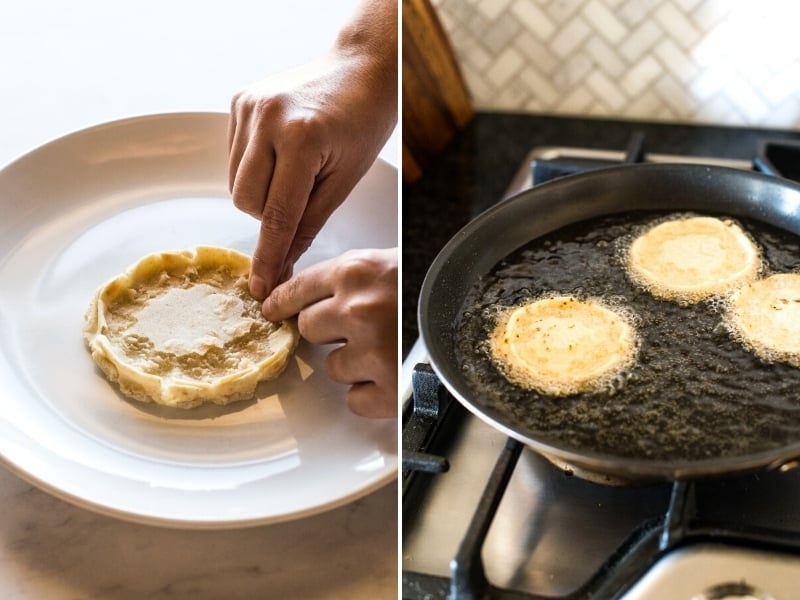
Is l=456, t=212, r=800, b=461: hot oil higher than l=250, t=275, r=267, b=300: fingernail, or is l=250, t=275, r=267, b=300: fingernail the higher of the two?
l=250, t=275, r=267, b=300: fingernail

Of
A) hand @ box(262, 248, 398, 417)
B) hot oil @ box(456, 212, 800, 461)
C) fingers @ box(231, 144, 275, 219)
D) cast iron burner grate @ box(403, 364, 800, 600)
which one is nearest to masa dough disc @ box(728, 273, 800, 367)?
hot oil @ box(456, 212, 800, 461)

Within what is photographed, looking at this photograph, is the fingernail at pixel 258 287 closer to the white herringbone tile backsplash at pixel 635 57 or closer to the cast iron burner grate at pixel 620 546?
the cast iron burner grate at pixel 620 546

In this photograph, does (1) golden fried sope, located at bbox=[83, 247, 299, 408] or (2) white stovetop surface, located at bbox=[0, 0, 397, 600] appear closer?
(2) white stovetop surface, located at bbox=[0, 0, 397, 600]

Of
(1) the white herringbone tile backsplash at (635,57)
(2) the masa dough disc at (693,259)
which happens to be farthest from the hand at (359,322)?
(1) the white herringbone tile backsplash at (635,57)

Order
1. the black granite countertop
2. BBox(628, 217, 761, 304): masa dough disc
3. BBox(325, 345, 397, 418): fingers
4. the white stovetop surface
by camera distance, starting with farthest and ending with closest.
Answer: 1. the black granite countertop
2. BBox(628, 217, 761, 304): masa dough disc
3. BBox(325, 345, 397, 418): fingers
4. the white stovetop surface

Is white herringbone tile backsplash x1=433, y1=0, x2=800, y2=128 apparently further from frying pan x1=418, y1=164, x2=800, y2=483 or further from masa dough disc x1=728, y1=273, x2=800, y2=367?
masa dough disc x1=728, y1=273, x2=800, y2=367

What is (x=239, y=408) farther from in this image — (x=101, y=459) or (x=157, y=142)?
(x=157, y=142)

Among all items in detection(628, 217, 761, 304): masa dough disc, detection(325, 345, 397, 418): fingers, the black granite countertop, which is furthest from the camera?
the black granite countertop
